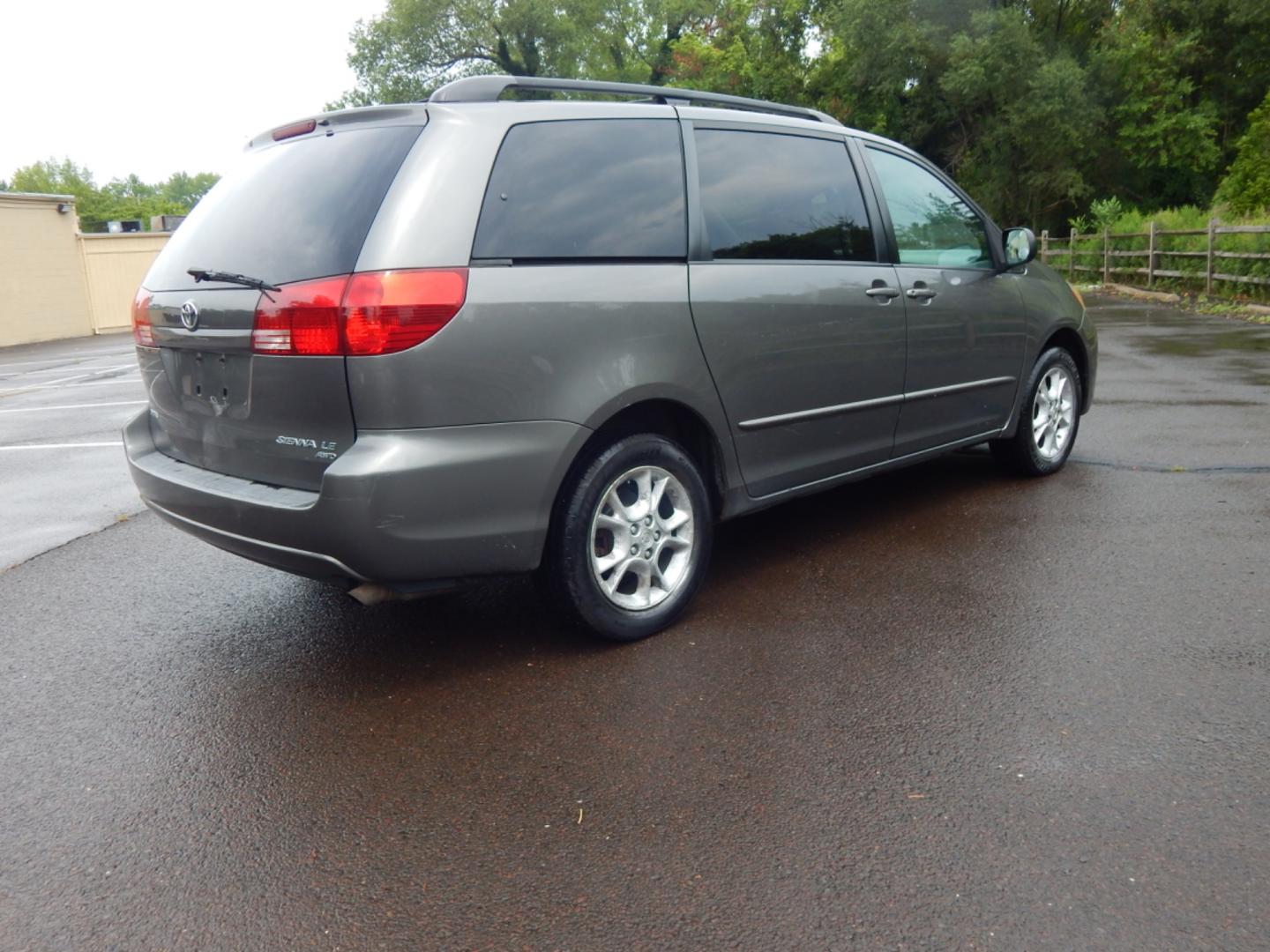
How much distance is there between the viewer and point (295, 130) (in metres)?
3.64

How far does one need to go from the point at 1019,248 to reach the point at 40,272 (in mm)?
27977

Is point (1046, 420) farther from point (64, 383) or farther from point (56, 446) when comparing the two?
point (64, 383)

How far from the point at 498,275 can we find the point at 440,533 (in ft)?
2.66

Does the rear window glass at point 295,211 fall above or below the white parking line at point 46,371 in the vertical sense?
above

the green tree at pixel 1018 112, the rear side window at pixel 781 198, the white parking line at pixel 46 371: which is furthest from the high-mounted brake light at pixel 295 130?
the green tree at pixel 1018 112

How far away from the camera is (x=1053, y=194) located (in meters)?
41.2

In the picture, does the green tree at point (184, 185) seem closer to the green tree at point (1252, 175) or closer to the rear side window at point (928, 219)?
the green tree at point (1252, 175)

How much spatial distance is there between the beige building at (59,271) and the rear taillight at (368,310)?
24667 millimetres

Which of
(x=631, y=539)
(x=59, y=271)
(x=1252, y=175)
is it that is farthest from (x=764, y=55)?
(x=631, y=539)

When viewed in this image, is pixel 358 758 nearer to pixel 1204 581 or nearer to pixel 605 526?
pixel 605 526

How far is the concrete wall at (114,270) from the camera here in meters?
28.8

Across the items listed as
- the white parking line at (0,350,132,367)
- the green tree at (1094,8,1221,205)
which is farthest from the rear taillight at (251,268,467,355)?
the green tree at (1094,8,1221,205)

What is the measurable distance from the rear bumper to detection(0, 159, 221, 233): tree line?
8227 cm

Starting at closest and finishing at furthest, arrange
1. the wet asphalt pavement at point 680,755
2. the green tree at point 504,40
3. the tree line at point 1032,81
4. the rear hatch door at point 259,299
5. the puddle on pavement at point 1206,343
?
1. the wet asphalt pavement at point 680,755
2. the rear hatch door at point 259,299
3. the puddle on pavement at point 1206,343
4. the tree line at point 1032,81
5. the green tree at point 504,40
